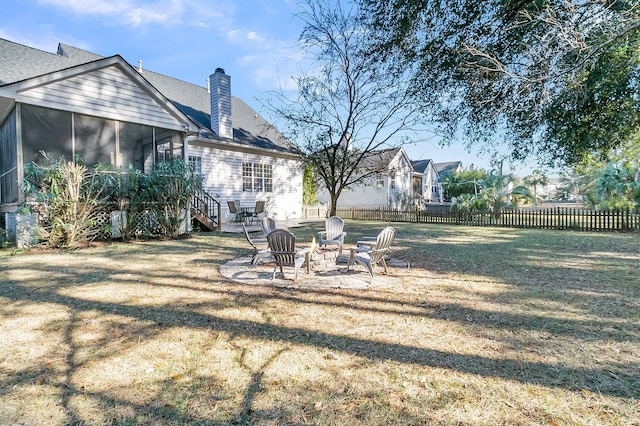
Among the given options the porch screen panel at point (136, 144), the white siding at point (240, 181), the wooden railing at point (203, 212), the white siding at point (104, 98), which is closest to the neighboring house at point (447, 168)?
the white siding at point (240, 181)

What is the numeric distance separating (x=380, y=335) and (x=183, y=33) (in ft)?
49.6

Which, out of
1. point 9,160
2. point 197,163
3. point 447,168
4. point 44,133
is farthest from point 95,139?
point 447,168

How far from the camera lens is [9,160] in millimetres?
10188

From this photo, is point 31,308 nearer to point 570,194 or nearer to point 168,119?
point 168,119

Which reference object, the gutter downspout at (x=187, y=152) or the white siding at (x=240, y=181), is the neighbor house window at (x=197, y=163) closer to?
the white siding at (x=240, y=181)

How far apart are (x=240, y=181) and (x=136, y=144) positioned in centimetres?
614

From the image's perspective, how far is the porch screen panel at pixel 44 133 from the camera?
9188 millimetres

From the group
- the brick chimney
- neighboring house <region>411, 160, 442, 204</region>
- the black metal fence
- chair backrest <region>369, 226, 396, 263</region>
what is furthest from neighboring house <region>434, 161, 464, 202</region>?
chair backrest <region>369, 226, 396, 263</region>

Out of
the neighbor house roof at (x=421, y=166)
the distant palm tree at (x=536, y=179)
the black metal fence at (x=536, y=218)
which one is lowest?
the black metal fence at (x=536, y=218)

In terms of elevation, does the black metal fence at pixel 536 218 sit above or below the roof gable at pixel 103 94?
below

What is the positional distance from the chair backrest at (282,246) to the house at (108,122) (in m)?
5.18

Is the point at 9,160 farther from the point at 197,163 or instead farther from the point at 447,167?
the point at 447,167

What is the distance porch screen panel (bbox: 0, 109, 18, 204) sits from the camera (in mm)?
9188

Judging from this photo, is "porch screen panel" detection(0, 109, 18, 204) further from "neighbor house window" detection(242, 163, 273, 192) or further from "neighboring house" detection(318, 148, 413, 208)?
"neighboring house" detection(318, 148, 413, 208)
